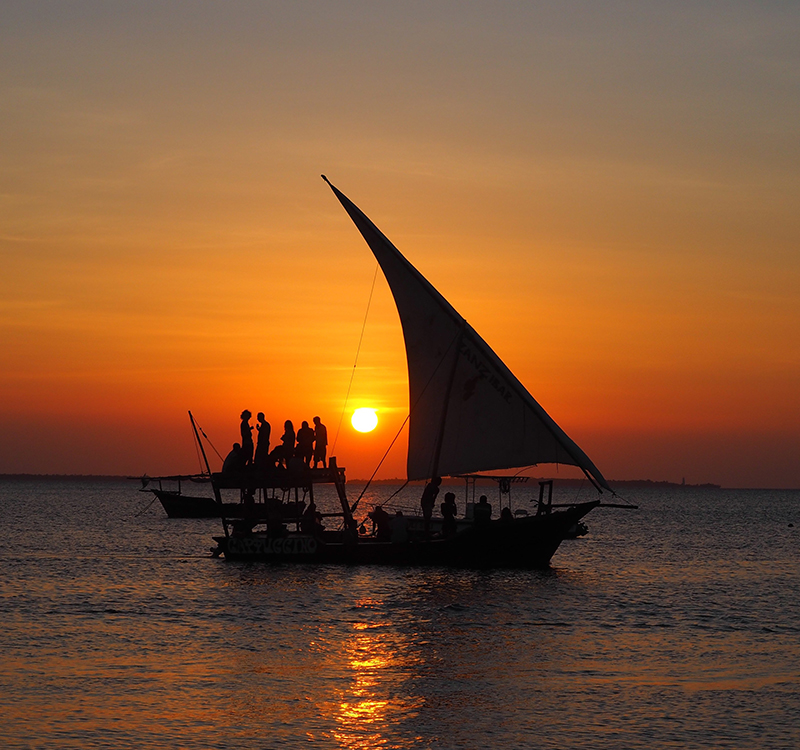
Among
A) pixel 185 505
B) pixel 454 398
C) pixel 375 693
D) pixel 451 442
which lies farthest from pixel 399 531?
pixel 185 505

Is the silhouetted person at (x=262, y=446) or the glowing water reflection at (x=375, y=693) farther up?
the silhouetted person at (x=262, y=446)

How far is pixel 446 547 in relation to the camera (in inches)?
1516

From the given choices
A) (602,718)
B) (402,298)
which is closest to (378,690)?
(602,718)

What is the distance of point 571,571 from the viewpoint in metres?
47.9

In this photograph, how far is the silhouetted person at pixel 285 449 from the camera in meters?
39.4

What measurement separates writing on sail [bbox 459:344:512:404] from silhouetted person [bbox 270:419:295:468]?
677 centimetres

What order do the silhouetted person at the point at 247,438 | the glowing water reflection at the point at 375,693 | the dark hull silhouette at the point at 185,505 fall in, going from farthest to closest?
the dark hull silhouette at the point at 185,505 → the silhouetted person at the point at 247,438 → the glowing water reflection at the point at 375,693

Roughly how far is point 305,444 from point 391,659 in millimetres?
16563

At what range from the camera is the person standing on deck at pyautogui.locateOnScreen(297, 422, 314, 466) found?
39.7 metres

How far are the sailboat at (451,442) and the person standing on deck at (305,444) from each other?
38.6 inches

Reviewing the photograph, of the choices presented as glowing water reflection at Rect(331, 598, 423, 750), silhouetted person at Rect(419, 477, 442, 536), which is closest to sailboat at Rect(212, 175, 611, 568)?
silhouetted person at Rect(419, 477, 442, 536)

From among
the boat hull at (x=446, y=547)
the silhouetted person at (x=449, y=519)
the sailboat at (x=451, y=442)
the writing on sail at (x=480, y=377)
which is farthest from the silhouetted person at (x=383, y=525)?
the writing on sail at (x=480, y=377)

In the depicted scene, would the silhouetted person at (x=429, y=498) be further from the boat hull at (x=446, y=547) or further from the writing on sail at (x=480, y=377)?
the writing on sail at (x=480, y=377)

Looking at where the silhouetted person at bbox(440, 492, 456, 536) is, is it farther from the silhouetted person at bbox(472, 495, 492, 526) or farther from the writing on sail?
the writing on sail
